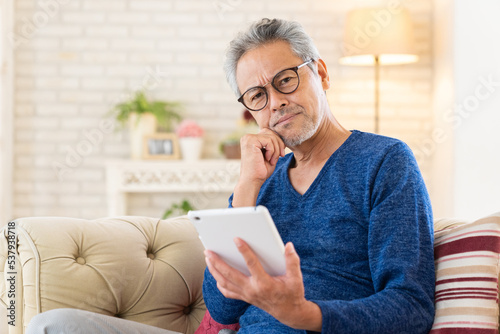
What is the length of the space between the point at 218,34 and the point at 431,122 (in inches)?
63.8

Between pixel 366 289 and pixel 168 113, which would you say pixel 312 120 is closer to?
pixel 366 289

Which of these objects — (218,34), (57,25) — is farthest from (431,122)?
(57,25)

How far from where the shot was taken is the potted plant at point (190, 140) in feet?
13.0

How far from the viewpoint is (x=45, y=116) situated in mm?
4137

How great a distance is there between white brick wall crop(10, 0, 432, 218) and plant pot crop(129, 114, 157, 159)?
20 cm

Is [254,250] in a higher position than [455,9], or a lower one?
lower

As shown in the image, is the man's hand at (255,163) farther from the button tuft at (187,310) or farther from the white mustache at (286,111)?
the button tuft at (187,310)

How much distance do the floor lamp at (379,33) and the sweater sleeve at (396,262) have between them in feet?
8.76

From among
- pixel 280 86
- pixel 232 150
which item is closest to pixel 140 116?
pixel 232 150

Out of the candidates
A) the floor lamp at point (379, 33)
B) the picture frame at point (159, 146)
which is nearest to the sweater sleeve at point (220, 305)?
the picture frame at point (159, 146)

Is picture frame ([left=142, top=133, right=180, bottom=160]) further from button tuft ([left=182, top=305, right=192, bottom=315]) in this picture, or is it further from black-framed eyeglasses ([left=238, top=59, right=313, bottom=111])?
black-framed eyeglasses ([left=238, top=59, right=313, bottom=111])

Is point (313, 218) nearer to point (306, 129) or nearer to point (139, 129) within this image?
point (306, 129)

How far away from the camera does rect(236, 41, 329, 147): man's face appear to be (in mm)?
1569

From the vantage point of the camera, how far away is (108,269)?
1.60 meters
